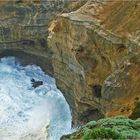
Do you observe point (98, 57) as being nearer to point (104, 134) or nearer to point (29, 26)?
point (29, 26)

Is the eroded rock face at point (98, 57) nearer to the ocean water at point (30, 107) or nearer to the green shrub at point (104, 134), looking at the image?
the ocean water at point (30, 107)

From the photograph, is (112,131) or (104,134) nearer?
(104,134)

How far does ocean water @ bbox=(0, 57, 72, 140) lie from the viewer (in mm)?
24656

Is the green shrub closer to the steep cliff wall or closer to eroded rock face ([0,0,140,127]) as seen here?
eroded rock face ([0,0,140,127])

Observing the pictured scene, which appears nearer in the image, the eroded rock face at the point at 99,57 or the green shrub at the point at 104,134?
the green shrub at the point at 104,134

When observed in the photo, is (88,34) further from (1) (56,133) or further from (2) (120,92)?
(1) (56,133)

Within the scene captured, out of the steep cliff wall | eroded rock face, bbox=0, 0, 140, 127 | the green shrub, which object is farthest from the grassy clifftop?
the steep cliff wall

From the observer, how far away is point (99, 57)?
21641 millimetres

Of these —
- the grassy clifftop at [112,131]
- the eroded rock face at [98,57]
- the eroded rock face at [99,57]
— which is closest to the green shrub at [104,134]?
the grassy clifftop at [112,131]

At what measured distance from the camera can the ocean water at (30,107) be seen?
2466 cm

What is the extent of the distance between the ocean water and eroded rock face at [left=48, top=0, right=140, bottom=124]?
4.16 ft

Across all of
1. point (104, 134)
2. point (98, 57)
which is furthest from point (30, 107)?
point (104, 134)

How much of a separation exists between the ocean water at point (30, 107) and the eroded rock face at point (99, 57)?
4.16 ft

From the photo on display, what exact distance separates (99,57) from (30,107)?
24.1 ft
